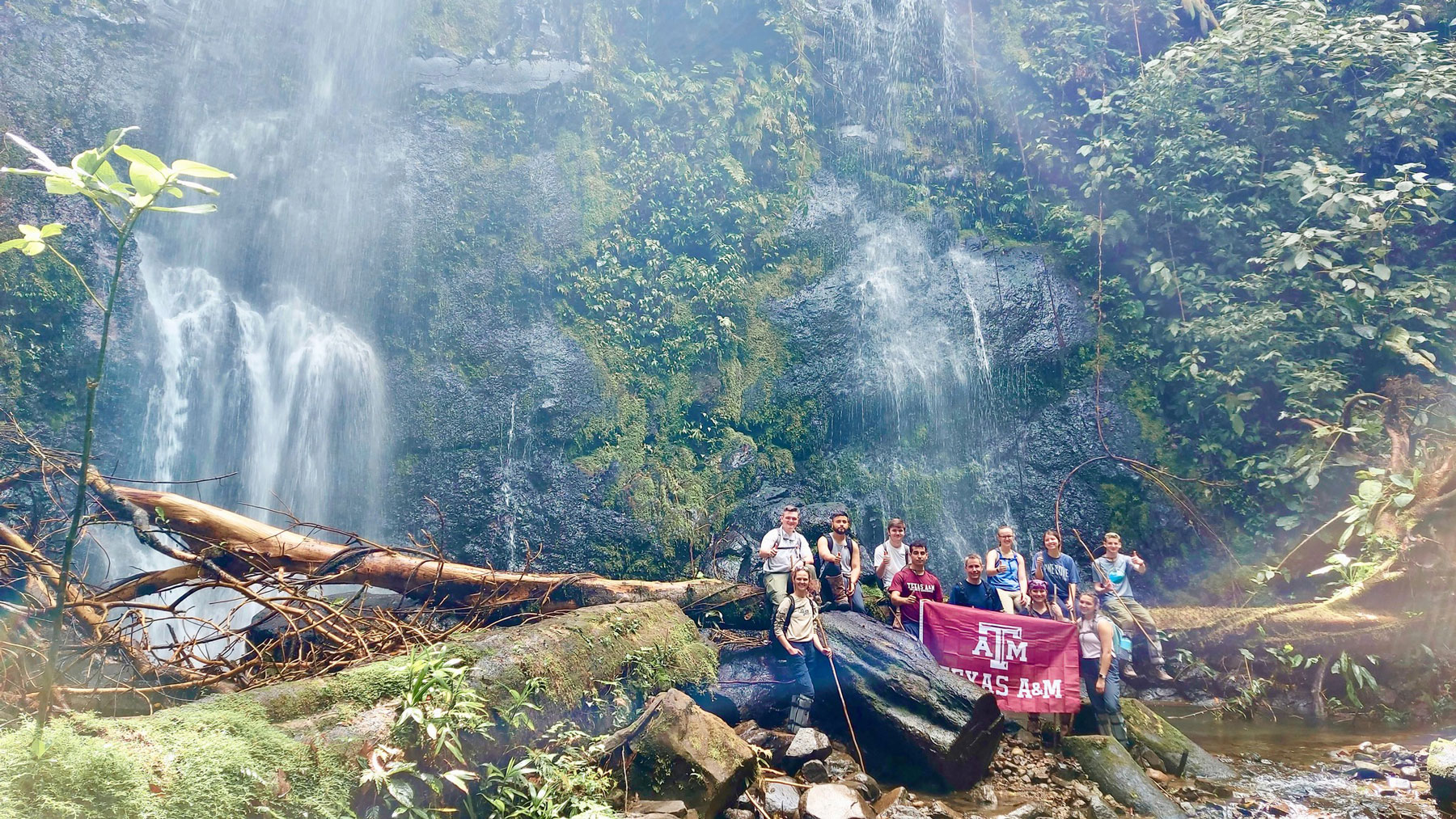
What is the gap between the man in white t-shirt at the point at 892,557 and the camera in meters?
7.52

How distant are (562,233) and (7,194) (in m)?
7.02

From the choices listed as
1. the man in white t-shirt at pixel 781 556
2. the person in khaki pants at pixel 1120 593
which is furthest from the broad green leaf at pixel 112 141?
the person in khaki pants at pixel 1120 593

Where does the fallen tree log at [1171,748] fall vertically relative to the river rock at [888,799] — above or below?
above

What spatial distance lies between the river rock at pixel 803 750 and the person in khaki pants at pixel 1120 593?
3.36 metres

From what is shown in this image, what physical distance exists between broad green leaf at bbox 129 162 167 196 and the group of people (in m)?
5.40

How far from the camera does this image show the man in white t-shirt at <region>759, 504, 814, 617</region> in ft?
22.9

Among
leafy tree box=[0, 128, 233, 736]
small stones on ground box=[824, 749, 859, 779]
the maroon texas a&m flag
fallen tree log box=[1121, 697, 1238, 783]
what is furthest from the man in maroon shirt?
leafy tree box=[0, 128, 233, 736]

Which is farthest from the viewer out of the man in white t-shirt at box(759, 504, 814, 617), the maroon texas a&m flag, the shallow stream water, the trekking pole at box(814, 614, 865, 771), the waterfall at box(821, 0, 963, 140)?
the waterfall at box(821, 0, 963, 140)

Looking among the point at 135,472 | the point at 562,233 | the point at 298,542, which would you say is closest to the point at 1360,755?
the point at 298,542

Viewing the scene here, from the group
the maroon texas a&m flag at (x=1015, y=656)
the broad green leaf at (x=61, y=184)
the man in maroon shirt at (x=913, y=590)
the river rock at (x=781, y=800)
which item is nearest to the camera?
the broad green leaf at (x=61, y=184)

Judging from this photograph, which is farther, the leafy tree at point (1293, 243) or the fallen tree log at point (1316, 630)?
the leafy tree at point (1293, 243)

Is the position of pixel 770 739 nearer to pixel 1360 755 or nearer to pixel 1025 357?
pixel 1360 755

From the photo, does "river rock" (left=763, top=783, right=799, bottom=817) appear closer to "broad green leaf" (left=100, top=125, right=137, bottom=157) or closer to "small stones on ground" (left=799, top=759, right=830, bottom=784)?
"small stones on ground" (left=799, top=759, right=830, bottom=784)

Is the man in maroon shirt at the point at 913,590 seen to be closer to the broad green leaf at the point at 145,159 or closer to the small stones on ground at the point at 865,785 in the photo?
the small stones on ground at the point at 865,785
